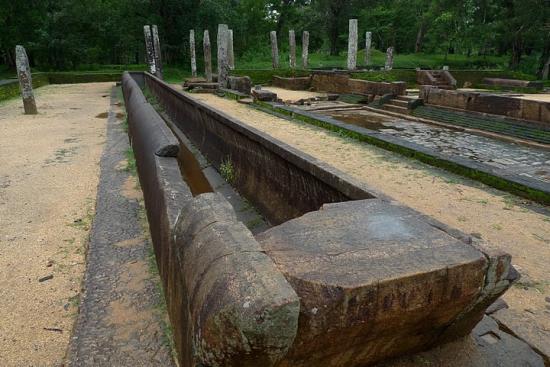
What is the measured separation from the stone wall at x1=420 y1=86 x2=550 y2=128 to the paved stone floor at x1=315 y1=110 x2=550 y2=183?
139 cm

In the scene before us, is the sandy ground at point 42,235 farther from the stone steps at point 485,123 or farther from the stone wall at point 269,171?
the stone steps at point 485,123

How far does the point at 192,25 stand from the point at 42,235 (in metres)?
30.6

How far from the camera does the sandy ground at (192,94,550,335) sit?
2.91 m

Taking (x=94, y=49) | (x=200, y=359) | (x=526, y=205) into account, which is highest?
(x=94, y=49)

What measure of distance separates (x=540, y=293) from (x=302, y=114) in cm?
831

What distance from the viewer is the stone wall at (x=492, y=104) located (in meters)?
9.14

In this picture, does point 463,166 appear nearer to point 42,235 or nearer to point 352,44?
point 42,235

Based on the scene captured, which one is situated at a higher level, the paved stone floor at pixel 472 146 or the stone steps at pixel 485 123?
the stone steps at pixel 485 123

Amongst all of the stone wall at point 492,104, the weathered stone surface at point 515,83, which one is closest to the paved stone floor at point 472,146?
the stone wall at point 492,104

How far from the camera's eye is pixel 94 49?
32.0m

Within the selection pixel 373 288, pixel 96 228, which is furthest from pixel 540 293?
pixel 96 228

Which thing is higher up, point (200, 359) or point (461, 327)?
point (200, 359)

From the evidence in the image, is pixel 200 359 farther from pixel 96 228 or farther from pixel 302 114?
pixel 302 114

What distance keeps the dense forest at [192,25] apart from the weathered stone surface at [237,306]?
29.2 m
